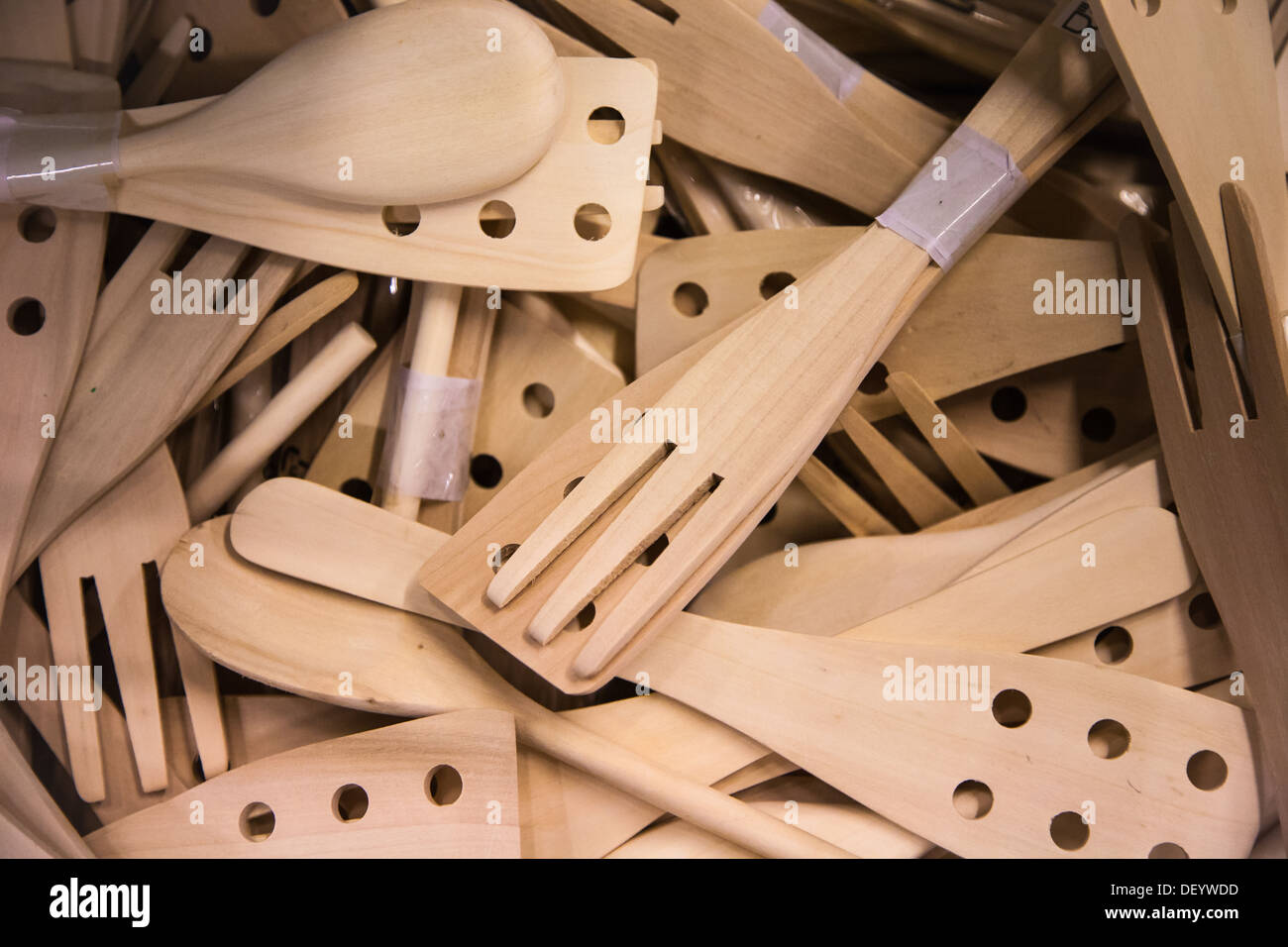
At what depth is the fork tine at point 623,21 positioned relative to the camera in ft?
1.91

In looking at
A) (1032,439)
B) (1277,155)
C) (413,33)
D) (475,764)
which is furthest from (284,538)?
(1277,155)

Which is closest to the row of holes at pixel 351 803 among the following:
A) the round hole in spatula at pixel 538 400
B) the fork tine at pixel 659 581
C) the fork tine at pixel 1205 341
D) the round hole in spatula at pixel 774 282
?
the fork tine at pixel 659 581

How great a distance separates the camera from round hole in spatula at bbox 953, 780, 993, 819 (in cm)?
53

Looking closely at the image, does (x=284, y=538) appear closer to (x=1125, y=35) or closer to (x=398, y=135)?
(x=398, y=135)

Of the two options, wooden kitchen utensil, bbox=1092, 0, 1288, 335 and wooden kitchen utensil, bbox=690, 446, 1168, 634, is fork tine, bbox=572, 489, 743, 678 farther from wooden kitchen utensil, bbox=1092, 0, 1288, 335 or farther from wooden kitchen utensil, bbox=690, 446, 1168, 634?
wooden kitchen utensil, bbox=1092, 0, 1288, 335

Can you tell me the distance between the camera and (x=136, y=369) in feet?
1.79

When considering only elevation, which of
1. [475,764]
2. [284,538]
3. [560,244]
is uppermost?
[560,244]

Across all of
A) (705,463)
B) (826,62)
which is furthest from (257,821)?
(826,62)

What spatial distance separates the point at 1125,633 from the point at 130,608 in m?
0.52

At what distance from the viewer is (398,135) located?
0.51 meters

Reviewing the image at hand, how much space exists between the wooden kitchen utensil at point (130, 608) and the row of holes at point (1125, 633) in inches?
18.1

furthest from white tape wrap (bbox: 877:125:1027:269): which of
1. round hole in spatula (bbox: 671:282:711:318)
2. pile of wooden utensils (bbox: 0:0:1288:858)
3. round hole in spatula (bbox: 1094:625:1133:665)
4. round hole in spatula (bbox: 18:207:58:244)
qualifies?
round hole in spatula (bbox: 18:207:58:244)

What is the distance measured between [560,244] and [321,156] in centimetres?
12

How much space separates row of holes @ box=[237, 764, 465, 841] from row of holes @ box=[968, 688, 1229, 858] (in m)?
0.25
